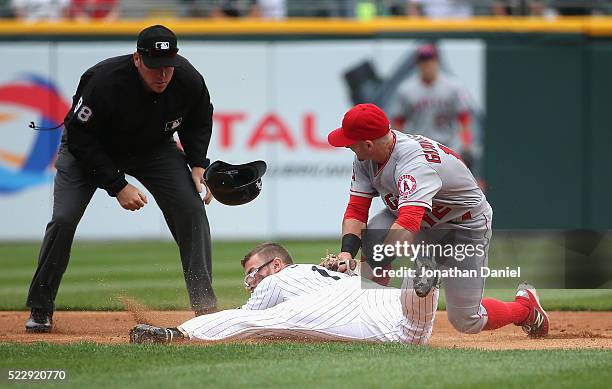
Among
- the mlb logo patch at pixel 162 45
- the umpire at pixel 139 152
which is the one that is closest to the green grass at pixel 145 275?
the umpire at pixel 139 152

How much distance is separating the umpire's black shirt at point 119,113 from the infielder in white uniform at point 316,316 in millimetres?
1179

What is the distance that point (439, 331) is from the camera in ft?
23.1

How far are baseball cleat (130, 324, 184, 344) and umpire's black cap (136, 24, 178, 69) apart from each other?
157cm

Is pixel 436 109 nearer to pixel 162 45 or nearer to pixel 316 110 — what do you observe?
pixel 316 110

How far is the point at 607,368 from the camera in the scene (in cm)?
497

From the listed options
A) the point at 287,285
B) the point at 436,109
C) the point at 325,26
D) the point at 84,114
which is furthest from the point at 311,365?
the point at 325,26

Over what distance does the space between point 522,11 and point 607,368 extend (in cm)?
897

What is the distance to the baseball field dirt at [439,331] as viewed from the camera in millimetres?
6188

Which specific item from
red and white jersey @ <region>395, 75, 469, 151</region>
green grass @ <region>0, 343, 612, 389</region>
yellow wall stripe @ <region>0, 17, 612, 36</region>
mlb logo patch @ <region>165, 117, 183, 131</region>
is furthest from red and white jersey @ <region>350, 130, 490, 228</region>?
yellow wall stripe @ <region>0, 17, 612, 36</region>

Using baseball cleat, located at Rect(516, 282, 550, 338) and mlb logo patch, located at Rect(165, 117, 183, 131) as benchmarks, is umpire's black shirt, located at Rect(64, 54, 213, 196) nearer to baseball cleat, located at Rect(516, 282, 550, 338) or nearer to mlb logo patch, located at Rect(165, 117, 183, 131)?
mlb logo patch, located at Rect(165, 117, 183, 131)

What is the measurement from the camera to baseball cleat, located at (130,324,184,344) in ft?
18.7

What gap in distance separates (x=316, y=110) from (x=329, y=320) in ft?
25.3

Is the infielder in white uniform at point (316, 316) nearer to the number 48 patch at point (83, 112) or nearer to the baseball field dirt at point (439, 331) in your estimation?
the baseball field dirt at point (439, 331)

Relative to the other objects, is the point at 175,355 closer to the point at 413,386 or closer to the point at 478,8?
the point at 413,386
